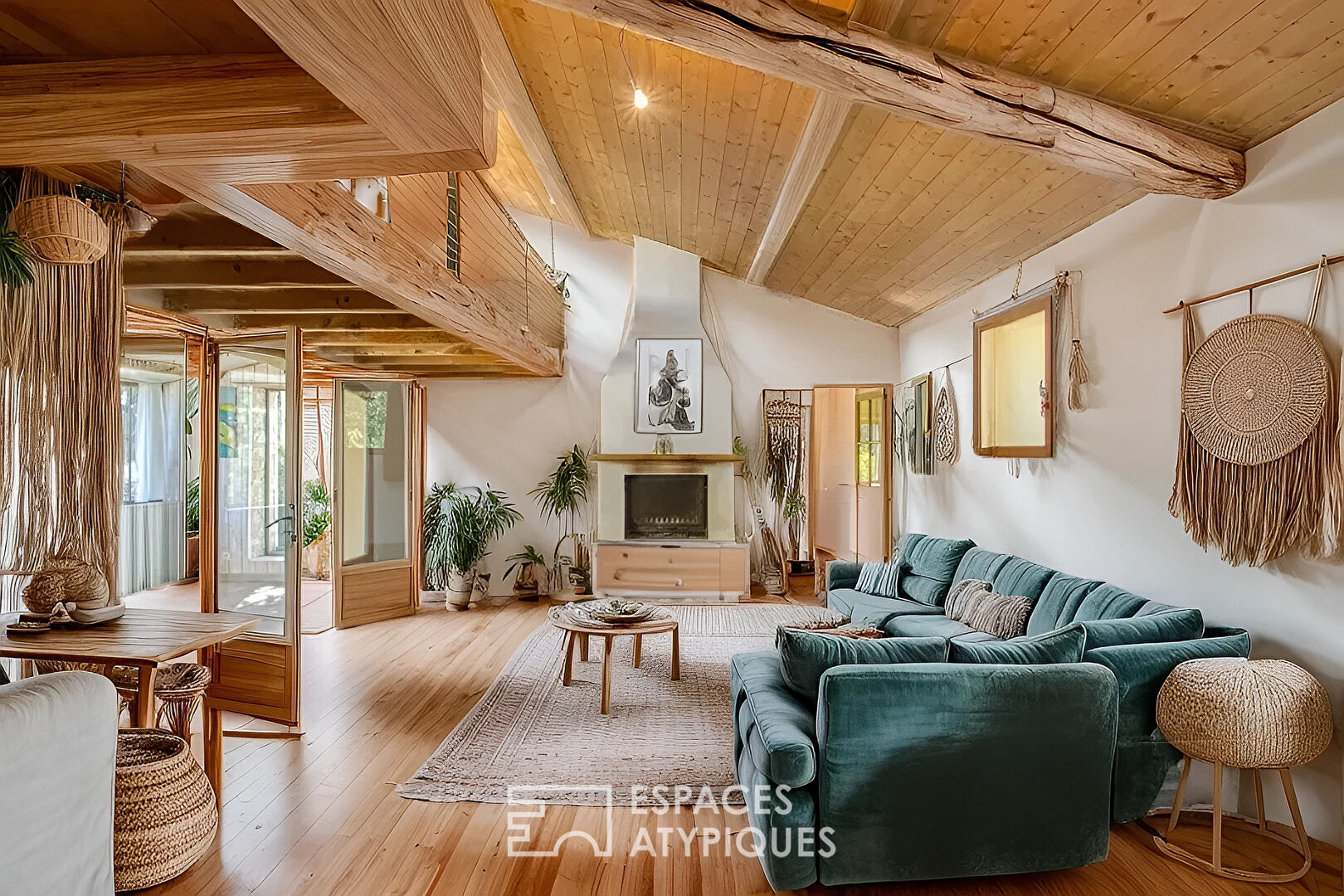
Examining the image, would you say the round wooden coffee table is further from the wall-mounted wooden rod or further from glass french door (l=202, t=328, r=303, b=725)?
the wall-mounted wooden rod

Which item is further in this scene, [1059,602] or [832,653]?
[1059,602]

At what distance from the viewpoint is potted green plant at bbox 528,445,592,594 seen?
Answer: 712 centimetres

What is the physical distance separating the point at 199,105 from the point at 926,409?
18.0 ft

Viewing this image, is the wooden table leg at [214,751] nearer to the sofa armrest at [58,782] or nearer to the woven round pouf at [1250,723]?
the sofa armrest at [58,782]

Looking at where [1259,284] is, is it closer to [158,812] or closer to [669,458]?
[158,812]

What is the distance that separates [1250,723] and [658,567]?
188 inches

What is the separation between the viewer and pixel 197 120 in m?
1.43

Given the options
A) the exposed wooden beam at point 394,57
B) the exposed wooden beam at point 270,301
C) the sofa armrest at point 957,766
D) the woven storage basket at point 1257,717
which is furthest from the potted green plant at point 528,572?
the exposed wooden beam at point 394,57

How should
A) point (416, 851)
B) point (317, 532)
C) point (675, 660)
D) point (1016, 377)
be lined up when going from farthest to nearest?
1. point (317, 532)
2. point (1016, 377)
3. point (675, 660)
4. point (416, 851)

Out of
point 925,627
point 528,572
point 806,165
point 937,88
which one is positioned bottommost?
point 528,572

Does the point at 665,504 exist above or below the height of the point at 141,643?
above

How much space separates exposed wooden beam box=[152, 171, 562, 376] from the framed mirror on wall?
10.2 feet

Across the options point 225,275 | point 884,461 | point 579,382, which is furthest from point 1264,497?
point 579,382

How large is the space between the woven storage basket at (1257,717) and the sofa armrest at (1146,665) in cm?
15
